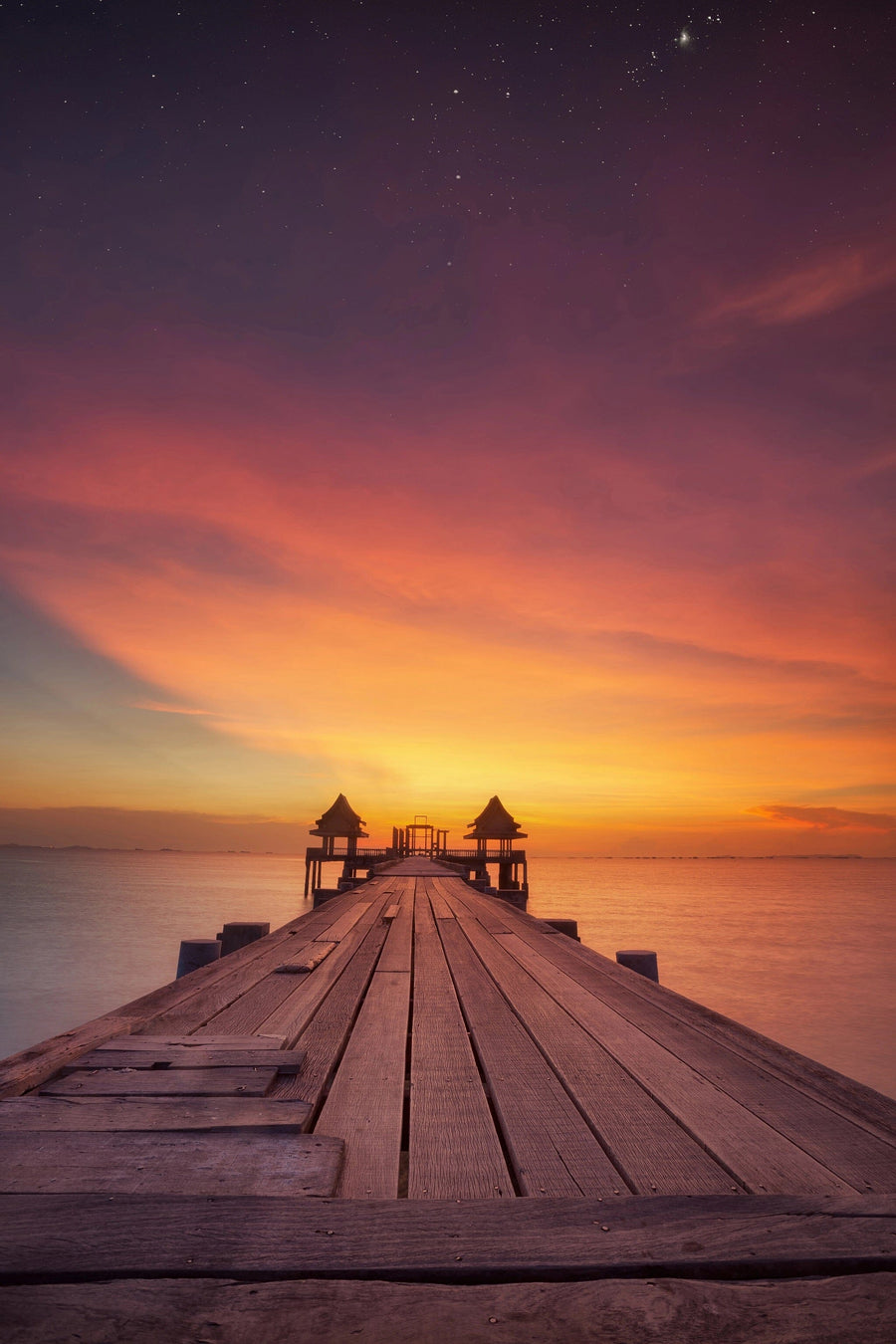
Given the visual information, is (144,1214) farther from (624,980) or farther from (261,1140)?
(624,980)

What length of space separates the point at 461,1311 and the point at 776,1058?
2425mm

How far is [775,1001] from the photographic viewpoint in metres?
24.1

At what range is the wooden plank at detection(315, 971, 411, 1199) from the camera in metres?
2.05

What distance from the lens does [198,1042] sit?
3.26m

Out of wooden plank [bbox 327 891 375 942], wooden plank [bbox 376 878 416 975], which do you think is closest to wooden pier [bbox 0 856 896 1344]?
wooden plank [bbox 376 878 416 975]

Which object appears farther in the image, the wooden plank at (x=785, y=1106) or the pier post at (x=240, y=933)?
the pier post at (x=240, y=933)

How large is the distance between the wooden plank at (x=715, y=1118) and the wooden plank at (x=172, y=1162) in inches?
48.0

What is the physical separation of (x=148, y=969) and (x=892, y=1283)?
102 feet

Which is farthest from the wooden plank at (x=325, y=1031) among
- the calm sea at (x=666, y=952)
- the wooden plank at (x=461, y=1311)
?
the calm sea at (x=666, y=952)

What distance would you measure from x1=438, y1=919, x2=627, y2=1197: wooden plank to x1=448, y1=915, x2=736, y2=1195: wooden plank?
0.18ft

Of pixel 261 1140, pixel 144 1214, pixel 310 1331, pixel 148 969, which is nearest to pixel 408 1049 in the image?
pixel 261 1140

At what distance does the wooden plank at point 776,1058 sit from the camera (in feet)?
8.64

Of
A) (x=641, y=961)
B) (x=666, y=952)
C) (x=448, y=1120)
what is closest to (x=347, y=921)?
(x=641, y=961)

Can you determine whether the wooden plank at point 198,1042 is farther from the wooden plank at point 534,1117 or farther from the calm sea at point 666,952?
the calm sea at point 666,952
